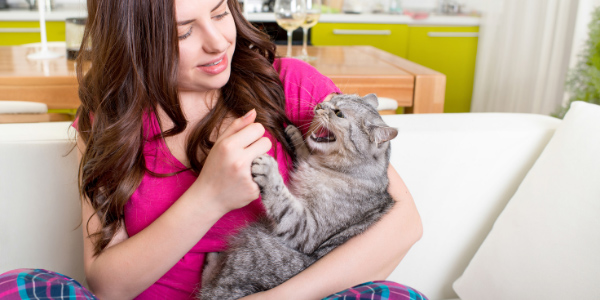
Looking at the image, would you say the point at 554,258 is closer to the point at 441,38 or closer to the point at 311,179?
the point at 311,179

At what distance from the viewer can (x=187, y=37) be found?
105cm

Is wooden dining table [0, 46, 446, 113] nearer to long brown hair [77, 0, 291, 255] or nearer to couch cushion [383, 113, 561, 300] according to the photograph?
couch cushion [383, 113, 561, 300]

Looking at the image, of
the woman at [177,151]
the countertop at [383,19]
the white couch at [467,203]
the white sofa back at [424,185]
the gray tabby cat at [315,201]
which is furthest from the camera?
the countertop at [383,19]

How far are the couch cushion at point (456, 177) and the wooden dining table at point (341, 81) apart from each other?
0.43 meters

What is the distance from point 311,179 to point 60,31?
3116 mm

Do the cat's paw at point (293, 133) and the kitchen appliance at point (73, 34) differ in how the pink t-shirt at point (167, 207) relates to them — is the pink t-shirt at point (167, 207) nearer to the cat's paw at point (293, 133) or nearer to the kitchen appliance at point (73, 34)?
the cat's paw at point (293, 133)

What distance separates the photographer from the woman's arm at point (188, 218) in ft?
3.18

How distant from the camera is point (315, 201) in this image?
4.04ft

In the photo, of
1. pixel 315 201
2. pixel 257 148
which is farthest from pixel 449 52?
pixel 257 148

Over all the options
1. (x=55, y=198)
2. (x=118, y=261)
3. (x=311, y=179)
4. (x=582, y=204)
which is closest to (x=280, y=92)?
(x=311, y=179)

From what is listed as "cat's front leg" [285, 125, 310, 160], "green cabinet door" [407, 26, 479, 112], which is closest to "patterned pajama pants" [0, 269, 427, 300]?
"cat's front leg" [285, 125, 310, 160]

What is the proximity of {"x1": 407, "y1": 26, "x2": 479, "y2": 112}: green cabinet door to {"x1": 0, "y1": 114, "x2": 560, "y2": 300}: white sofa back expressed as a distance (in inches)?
101

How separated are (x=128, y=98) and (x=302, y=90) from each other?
0.45 m

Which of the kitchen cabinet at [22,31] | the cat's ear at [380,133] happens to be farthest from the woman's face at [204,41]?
the kitchen cabinet at [22,31]
